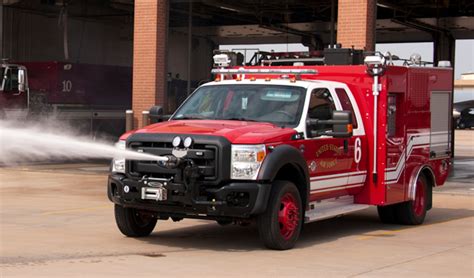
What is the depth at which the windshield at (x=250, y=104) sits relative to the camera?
1043 centimetres

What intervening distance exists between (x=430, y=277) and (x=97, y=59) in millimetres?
29715

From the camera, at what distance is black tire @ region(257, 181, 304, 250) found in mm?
9560

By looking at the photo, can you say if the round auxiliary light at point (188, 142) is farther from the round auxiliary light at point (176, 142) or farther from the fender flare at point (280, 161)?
the fender flare at point (280, 161)

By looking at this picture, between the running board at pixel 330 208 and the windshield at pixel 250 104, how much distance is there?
1.16m

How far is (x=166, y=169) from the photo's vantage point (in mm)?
9492

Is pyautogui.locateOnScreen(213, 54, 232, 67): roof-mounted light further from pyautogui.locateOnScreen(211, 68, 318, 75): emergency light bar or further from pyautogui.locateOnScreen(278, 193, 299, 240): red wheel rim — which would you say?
pyautogui.locateOnScreen(278, 193, 299, 240): red wheel rim

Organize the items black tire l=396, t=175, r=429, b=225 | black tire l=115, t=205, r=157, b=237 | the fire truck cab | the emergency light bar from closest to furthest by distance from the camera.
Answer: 1. black tire l=115, t=205, r=157, b=237
2. the emergency light bar
3. black tire l=396, t=175, r=429, b=225
4. the fire truck cab

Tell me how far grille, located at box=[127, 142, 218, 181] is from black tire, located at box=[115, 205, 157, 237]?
0.82 m

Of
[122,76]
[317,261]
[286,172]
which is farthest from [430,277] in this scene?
[122,76]

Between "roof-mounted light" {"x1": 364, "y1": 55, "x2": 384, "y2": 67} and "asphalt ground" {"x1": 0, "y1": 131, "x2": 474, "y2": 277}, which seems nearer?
"asphalt ground" {"x1": 0, "y1": 131, "x2": 474, "y2": 277}

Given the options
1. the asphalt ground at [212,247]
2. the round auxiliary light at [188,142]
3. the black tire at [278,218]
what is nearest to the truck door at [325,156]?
the black tire at [278,218]

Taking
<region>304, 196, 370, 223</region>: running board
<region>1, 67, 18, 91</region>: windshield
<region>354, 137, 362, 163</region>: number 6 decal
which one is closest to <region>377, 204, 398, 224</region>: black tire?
<region>304, 196, 370, 223</region>: running board

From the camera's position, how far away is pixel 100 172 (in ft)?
70.9

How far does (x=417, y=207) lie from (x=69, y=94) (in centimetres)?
1880
